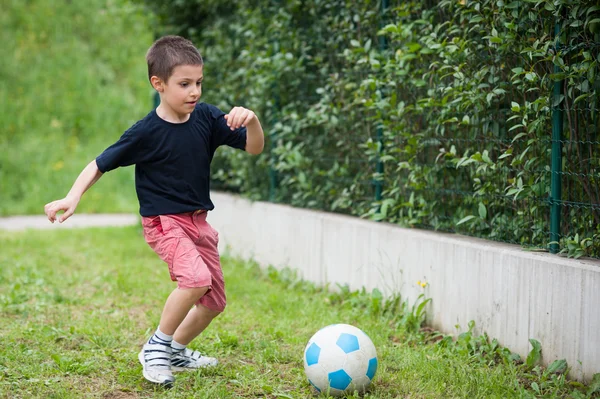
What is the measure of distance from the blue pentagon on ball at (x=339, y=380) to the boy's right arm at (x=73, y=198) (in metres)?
1.48

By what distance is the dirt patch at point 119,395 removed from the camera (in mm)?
3508

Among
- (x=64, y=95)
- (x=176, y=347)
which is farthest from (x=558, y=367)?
(x=64, y=95)

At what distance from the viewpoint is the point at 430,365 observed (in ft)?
12.5

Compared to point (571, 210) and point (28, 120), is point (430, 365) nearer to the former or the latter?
point (571, 210)

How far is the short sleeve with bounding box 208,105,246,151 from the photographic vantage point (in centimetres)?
390

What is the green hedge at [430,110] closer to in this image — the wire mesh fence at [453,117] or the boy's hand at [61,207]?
the wire mesh fence at [453,117]

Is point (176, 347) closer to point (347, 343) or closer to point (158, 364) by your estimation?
point (158, 364)

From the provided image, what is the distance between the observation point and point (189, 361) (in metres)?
3.90

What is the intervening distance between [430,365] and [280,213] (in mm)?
3082

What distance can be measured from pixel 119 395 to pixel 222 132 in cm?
147

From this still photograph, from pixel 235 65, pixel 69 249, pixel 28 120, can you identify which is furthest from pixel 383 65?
pixel 28 120

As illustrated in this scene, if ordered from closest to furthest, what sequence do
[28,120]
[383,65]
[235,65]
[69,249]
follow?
[383,65]
[235,65]
[69,249]
[28,120]

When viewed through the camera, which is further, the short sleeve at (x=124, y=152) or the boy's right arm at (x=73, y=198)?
the short sleeve at (x=124, y=152)

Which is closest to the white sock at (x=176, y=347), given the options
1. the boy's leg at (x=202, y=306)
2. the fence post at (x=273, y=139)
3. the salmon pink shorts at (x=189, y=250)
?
the boy's leg at (x=202, y=306)
